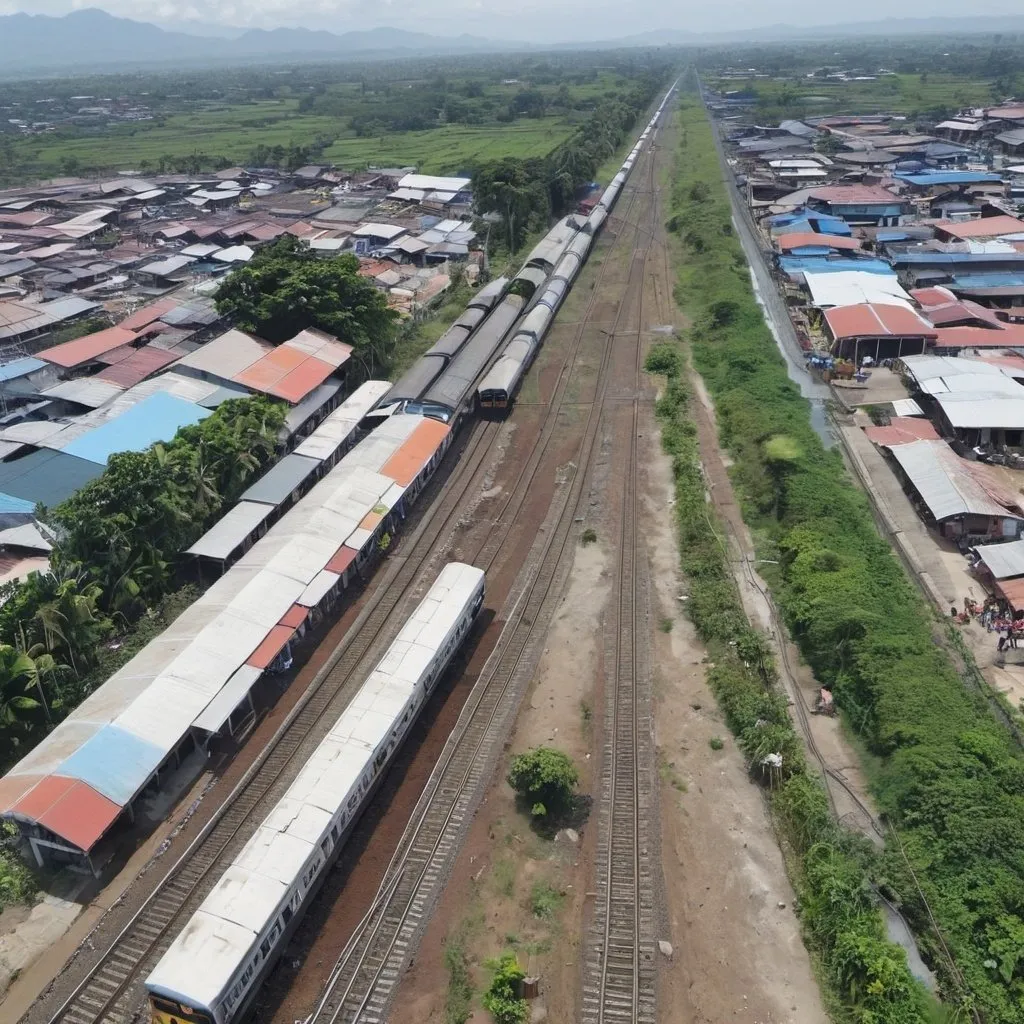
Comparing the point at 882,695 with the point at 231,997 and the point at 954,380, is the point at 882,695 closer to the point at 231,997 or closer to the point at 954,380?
the point at 231,997

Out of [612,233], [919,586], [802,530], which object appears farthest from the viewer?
[612,233]

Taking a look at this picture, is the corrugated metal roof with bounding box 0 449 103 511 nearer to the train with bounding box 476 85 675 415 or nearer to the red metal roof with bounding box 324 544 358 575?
the red metal roof with bounding box 324 544 358 575

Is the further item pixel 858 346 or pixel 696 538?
pixel 858 346

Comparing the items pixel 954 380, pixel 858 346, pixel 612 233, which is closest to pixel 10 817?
pixel 954 380

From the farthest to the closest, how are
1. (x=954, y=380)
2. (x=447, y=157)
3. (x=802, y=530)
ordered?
(x=447, y=157)
(x=954, y=380)
(x=802, y=530)

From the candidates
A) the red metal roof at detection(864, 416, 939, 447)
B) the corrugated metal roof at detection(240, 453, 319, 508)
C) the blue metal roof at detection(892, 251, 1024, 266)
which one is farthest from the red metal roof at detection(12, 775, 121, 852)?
the blue metal roof at detection(892, 251, 1024, 266)

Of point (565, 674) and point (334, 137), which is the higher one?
point (334, 137)

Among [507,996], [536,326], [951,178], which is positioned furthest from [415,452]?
[951,178]
